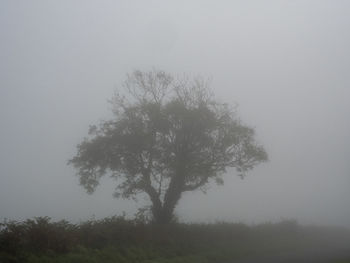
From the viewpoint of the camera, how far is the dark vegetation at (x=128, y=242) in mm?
19453

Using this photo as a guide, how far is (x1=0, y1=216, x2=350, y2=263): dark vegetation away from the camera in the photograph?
63.8 feet

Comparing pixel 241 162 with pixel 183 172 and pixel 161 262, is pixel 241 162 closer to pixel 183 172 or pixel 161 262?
pixel 183 172

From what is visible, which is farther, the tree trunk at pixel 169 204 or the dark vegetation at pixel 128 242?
the tree trunk at pixel 169 204

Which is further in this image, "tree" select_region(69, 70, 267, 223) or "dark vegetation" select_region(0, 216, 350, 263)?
"tree" select_region(69, 70, 267, 223)

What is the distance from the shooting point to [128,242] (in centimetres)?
2550

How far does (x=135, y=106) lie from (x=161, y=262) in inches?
729

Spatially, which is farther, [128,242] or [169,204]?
[169,204]

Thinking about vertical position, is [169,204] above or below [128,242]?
above

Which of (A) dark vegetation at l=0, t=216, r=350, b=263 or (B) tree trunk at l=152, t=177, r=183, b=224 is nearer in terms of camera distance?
(A) dark vegetation at l=0, t=216, r=350, b=263

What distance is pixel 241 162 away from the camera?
37.5 m

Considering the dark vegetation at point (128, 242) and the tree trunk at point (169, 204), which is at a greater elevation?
the tree trunk at point (169, 204)

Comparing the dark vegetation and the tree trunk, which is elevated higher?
the tree trunk

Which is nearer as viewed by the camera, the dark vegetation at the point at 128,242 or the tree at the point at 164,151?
the dark vegetation at the point at 128,242

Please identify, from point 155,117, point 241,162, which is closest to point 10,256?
point 155,117
